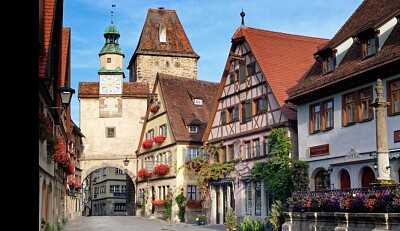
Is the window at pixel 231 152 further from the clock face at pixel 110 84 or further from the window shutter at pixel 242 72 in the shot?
the clock face at pixel 110 84

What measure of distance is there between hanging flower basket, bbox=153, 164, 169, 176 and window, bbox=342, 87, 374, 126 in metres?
21.5

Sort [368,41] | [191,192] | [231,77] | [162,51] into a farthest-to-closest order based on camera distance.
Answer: [162,51] < [191,192] < [231,77] < [368,41]

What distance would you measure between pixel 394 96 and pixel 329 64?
4657mm

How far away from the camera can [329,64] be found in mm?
23906

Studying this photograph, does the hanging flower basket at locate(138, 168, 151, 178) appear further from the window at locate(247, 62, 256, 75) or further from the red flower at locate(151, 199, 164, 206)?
the window at locate(247, 62, 256, 75)

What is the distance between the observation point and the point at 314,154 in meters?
24.2

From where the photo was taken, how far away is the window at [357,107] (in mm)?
20938

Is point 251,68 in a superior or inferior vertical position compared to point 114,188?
superior

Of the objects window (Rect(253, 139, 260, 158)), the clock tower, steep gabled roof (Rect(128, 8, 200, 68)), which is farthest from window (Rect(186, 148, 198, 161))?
steep gabled roof (Rect(128, 8, 200, 68))

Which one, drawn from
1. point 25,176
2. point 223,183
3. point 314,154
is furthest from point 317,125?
point 25,176

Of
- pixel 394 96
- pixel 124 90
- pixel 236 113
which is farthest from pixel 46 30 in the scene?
pixel 124 90

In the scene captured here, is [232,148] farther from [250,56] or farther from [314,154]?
[314,154]

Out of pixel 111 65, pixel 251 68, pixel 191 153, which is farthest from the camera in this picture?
pixel 111 65

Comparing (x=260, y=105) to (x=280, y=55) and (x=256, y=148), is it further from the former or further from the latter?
(x=280, y=55)
